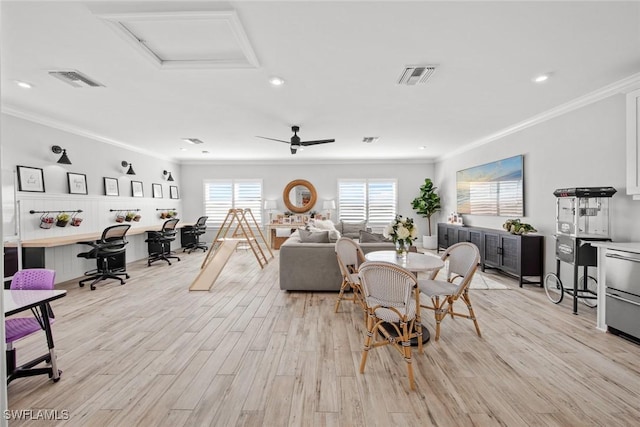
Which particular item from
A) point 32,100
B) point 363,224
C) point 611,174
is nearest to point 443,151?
point 363,224

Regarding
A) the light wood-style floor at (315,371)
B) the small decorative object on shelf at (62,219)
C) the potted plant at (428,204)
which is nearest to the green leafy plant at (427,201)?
the potted plant at (428,204)

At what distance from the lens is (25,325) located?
2275 millimetres

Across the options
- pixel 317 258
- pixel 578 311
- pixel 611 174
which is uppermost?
pixel 611 174

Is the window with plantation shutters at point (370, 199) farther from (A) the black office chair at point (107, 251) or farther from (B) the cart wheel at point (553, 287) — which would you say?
(A) the black office chair at point (107, 251)

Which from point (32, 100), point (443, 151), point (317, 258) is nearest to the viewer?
point (32, 100)

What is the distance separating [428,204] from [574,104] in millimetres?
4536

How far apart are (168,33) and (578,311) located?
544 cm

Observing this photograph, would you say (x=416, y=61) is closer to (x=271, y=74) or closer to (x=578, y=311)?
(x=271, y=74)

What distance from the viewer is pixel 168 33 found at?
8.57ft

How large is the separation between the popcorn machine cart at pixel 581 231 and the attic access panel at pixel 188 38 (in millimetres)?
4166

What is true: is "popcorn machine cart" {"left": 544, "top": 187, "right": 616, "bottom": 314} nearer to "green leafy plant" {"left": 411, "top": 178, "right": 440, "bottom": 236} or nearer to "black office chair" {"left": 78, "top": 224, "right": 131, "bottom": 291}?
"green leafy plant" {"left": 411, "top": 178, "right": 440, "bottom": 236}

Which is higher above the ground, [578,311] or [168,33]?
[168,33]

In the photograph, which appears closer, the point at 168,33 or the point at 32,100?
the point at 168,33

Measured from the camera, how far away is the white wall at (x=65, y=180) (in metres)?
4.53
